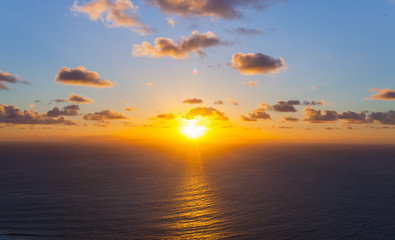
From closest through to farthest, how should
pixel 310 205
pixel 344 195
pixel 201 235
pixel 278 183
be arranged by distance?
pixel 201 235, pixel 310 205, pixel 344 195, pixel 278 183

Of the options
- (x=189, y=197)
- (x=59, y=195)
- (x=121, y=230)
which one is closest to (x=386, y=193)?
(x=189, y=197)

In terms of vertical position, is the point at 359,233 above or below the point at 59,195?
below

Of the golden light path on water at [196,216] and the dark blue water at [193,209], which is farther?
the dark blue water at [193,209]

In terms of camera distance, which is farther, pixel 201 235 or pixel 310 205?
pixel 310 205

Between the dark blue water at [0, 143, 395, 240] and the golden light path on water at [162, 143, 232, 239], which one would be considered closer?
the golden light path on water at [162, 143, 232, 239]

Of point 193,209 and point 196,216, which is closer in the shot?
point 196,216

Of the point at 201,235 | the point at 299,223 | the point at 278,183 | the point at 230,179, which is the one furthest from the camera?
the point at 230,179

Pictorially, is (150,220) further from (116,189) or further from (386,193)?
(386,193)
